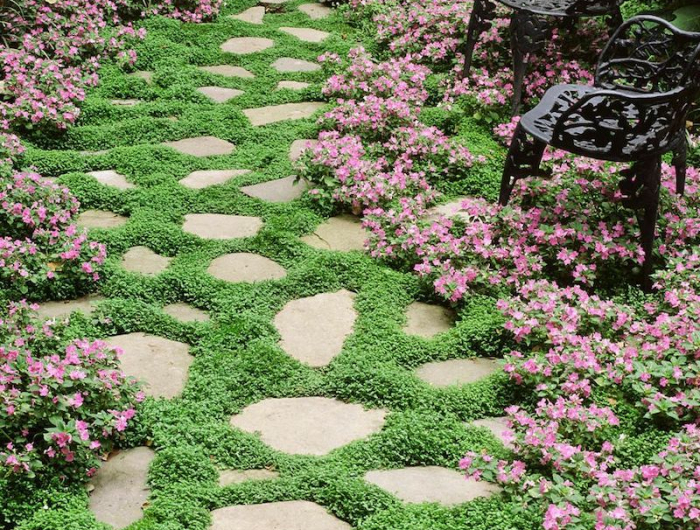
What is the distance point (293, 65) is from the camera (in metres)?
7.21

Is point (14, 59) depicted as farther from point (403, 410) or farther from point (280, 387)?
point (403, 410)

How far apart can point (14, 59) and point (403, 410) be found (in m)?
4.05

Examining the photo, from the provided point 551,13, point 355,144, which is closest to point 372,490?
point 355,144

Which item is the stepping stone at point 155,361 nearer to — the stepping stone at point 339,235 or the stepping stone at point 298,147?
the stepping stone at point 339,235

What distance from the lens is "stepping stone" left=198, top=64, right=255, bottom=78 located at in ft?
22.9

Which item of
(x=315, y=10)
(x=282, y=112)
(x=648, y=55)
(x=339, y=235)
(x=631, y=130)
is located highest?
(x=648, y=55)

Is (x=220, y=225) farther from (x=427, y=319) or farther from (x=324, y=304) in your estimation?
(x=427, y=319)

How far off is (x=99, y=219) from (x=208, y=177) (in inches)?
30.2

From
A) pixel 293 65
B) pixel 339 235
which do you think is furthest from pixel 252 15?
pixel 339 235

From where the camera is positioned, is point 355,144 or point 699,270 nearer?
point 699,270

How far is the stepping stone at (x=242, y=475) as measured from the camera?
3.26 m

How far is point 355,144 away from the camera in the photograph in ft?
18.3

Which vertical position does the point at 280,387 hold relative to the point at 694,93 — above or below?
below

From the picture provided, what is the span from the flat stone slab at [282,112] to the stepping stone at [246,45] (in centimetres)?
110
